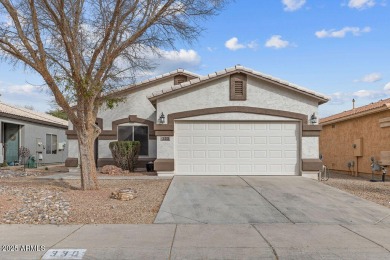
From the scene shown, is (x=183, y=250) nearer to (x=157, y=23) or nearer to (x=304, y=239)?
A: (x=304, y=239)

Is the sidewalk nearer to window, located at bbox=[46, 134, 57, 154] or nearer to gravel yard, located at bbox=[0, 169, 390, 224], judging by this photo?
gravel yard, located at bbox=[0, 169, 390, 224]

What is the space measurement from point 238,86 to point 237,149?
2.61 metres

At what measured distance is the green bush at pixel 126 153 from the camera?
1716cm

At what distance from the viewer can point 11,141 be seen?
77.4ft

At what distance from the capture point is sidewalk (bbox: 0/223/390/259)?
19.4 feet

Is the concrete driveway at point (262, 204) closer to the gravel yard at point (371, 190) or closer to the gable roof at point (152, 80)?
the gravel yard at point (371, 190)

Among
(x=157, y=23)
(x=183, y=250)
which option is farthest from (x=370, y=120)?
(x=183, y=250)

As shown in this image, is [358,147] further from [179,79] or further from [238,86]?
[179,79]

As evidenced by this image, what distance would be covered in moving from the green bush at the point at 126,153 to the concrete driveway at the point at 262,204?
175 inches

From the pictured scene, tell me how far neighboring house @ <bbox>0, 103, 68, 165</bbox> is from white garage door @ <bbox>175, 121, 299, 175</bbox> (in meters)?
11.5

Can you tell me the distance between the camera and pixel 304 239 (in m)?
6.79

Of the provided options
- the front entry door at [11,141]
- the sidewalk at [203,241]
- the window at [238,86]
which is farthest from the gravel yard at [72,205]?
the front entry door at [11,141]

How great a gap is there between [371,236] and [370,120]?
11140 millimetres

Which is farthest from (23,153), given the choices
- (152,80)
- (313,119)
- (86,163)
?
(313,119)
